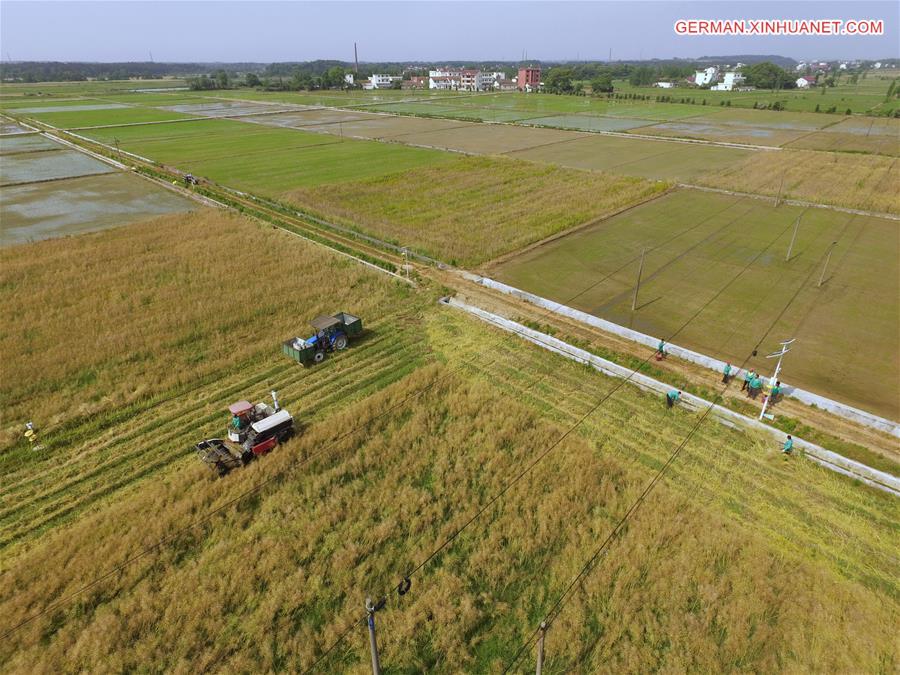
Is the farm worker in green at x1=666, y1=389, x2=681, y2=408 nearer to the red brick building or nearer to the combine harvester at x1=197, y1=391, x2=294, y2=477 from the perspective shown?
the combine harvester at x1=197, y1=391, x2=294, y2=477

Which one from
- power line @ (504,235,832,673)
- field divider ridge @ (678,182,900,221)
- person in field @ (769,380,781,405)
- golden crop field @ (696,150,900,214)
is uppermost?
golden crop field @ (696,150,900,214)

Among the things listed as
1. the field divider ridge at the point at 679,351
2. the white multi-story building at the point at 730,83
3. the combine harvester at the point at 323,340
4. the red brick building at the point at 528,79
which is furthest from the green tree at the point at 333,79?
the combine harvester at the point at 323,340

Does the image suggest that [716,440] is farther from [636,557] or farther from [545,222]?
[545,222]

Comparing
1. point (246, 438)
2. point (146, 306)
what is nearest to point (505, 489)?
point (246, 438)

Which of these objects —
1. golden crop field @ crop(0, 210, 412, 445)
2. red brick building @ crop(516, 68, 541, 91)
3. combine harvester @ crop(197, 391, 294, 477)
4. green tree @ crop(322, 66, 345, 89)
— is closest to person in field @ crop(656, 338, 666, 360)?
golden crop field @ crop(0, 210, 412, 445)

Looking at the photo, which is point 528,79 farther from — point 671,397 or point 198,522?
point 198,522

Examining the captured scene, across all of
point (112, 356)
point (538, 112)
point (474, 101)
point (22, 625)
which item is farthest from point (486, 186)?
point (474, 101)
